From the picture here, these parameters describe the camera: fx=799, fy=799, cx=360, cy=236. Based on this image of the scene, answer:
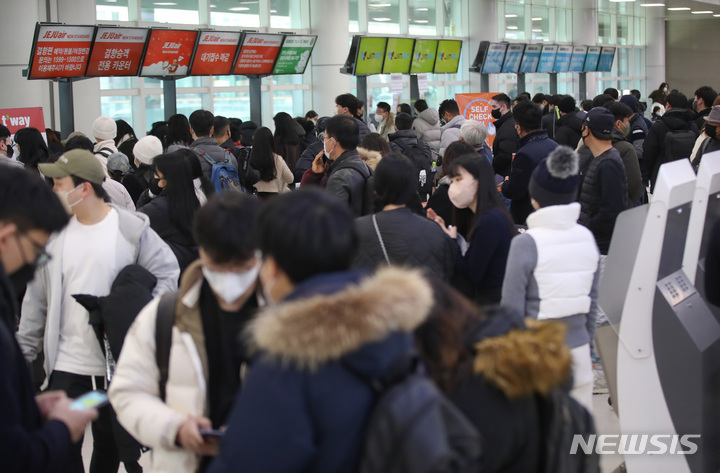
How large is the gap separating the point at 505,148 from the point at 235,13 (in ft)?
29.6

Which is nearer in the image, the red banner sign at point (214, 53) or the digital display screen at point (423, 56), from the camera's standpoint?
the red banner sign at point (214, 53)

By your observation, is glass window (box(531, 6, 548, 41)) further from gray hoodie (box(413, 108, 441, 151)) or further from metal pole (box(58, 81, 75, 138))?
metal pole (box(58, 81, 75, 138))

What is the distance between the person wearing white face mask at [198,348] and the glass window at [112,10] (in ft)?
39.1

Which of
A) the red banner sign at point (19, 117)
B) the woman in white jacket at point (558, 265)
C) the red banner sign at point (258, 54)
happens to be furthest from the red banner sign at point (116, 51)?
the woman in white jacket at point (558, 265)

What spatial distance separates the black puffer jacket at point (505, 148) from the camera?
7566 millimetres

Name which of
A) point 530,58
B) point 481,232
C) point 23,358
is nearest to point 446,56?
point 530,58

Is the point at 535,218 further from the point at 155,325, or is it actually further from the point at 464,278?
the point at 155,325

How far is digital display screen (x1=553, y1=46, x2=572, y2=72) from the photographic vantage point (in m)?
20.9

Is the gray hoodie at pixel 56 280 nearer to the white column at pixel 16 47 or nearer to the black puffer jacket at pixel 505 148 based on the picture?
the black puffer jacket at pixel 505 148

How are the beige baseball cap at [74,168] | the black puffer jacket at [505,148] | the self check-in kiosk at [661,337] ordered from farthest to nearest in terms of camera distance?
the black puffer jacket at [505,148] < the self check-in kiosk at [661,337] < the beige baseball cap at [74,168]

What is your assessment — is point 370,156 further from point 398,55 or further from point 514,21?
point 514,21

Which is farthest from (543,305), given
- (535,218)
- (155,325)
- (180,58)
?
(180,58)

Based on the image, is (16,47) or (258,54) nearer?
(16,47)

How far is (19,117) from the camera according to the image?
8047 millimetres
